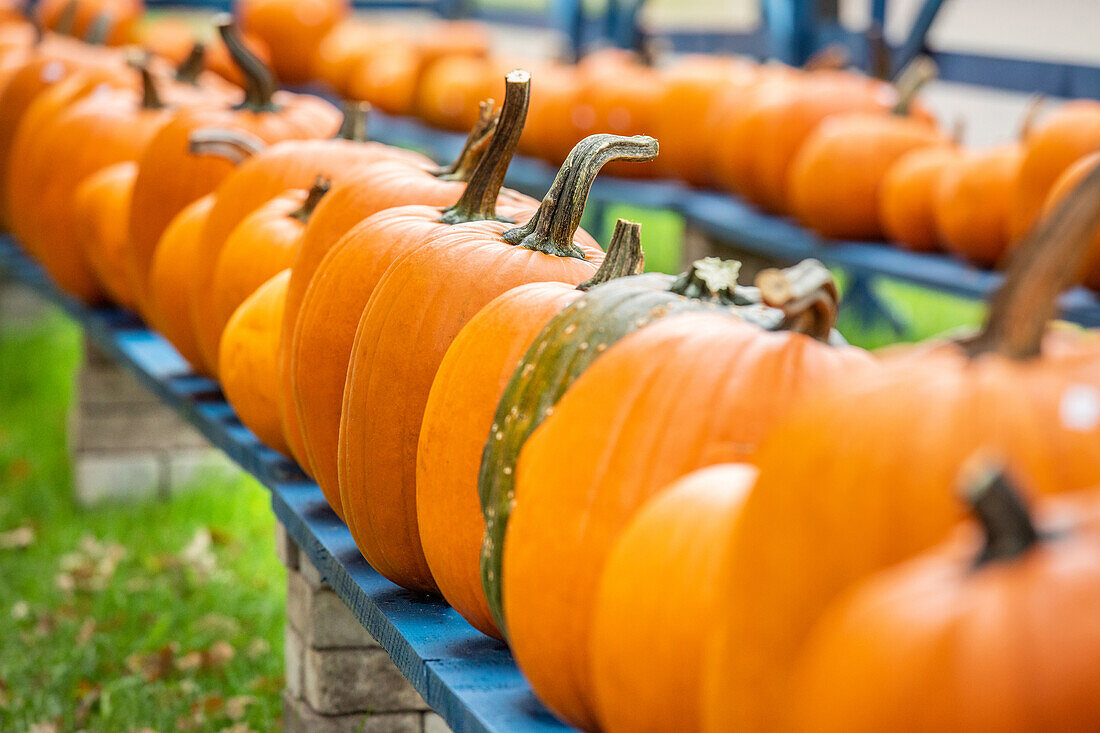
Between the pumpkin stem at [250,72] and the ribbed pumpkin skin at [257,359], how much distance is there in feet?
2.76

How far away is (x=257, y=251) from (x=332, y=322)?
0.56 metres

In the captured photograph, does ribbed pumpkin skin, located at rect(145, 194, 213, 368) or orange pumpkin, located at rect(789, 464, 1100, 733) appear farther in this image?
ribbed pumpkin skin, located at rect(145, 194, 213, 368)

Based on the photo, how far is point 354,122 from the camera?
2334mm

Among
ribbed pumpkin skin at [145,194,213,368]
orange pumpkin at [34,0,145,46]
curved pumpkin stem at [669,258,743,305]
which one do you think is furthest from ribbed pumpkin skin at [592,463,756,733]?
orange pumpkin at [34,0,145,46]

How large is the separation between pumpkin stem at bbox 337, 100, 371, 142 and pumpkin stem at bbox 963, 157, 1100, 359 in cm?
165

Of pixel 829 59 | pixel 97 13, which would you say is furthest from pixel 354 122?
pixel 97 13

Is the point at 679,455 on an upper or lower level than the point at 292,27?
upper

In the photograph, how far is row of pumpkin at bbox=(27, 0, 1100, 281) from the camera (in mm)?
3475

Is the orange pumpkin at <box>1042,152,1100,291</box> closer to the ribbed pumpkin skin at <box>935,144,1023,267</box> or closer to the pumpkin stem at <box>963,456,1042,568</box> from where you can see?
the ribbed pumpkin skin at <box>935,144,1023,267</box>

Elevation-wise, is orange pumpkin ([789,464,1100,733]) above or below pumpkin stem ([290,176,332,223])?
above

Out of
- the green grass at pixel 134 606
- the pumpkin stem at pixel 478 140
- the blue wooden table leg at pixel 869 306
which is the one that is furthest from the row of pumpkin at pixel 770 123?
the green grass at pixel 134 606

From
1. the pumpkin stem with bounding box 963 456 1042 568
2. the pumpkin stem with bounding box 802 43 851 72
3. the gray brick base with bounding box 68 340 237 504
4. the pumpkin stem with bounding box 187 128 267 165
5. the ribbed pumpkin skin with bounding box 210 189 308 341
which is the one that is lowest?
the gray brick base with bounding box 68 340 237 504

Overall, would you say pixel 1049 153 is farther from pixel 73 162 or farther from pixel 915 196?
pixel 73 162

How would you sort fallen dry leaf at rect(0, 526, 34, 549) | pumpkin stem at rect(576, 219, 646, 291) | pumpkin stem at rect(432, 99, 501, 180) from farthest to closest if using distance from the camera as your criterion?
1. fallen dry leaf at rect(0, 526, 34, 549)
2. pumpkin stem at rect(432, 99, 501, 180)
3. pumpkin stem at rect(576, 219, 646, 291)
